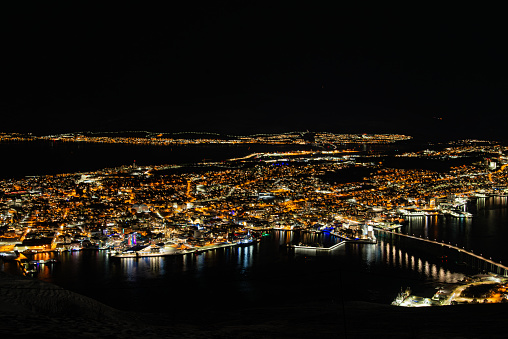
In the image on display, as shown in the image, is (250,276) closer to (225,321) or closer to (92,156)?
(225,321)

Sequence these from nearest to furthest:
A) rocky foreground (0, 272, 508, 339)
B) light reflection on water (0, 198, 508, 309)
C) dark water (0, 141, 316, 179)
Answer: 1. rocky foreground (0, 272, 508, 339)
2. light reflection on water (0, 198, 508, 309)
3. dark water (0, 141, 316, 179)

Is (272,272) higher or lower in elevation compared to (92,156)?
lower

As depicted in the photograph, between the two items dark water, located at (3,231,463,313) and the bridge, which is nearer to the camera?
dark water, located at (3,231,463,313)

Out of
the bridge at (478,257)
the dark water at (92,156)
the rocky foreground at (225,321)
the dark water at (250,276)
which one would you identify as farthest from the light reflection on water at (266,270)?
the dark water at (92,156)

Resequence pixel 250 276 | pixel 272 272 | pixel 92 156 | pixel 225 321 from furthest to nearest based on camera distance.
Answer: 1. pixel 92 156
2. pixel 272 272
3. pixel 250 276
4. pixel 225 321

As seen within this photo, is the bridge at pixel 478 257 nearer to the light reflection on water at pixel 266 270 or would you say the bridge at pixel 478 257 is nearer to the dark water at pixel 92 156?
the light reflection on water at pixel 266 270

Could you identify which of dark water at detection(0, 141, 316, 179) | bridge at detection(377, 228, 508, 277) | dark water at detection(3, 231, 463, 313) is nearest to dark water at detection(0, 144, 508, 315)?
dark water at detection(3, 231, 463, 313)

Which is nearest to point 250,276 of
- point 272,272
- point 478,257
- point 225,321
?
point 272,272

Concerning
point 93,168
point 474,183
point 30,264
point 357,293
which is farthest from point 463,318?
point 93,168

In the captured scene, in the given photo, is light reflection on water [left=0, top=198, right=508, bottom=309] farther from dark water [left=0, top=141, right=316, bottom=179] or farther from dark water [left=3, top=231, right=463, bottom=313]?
dark water [left=0, top=141, right=316, bottom=179]

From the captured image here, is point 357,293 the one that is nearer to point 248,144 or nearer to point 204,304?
point 204,304
